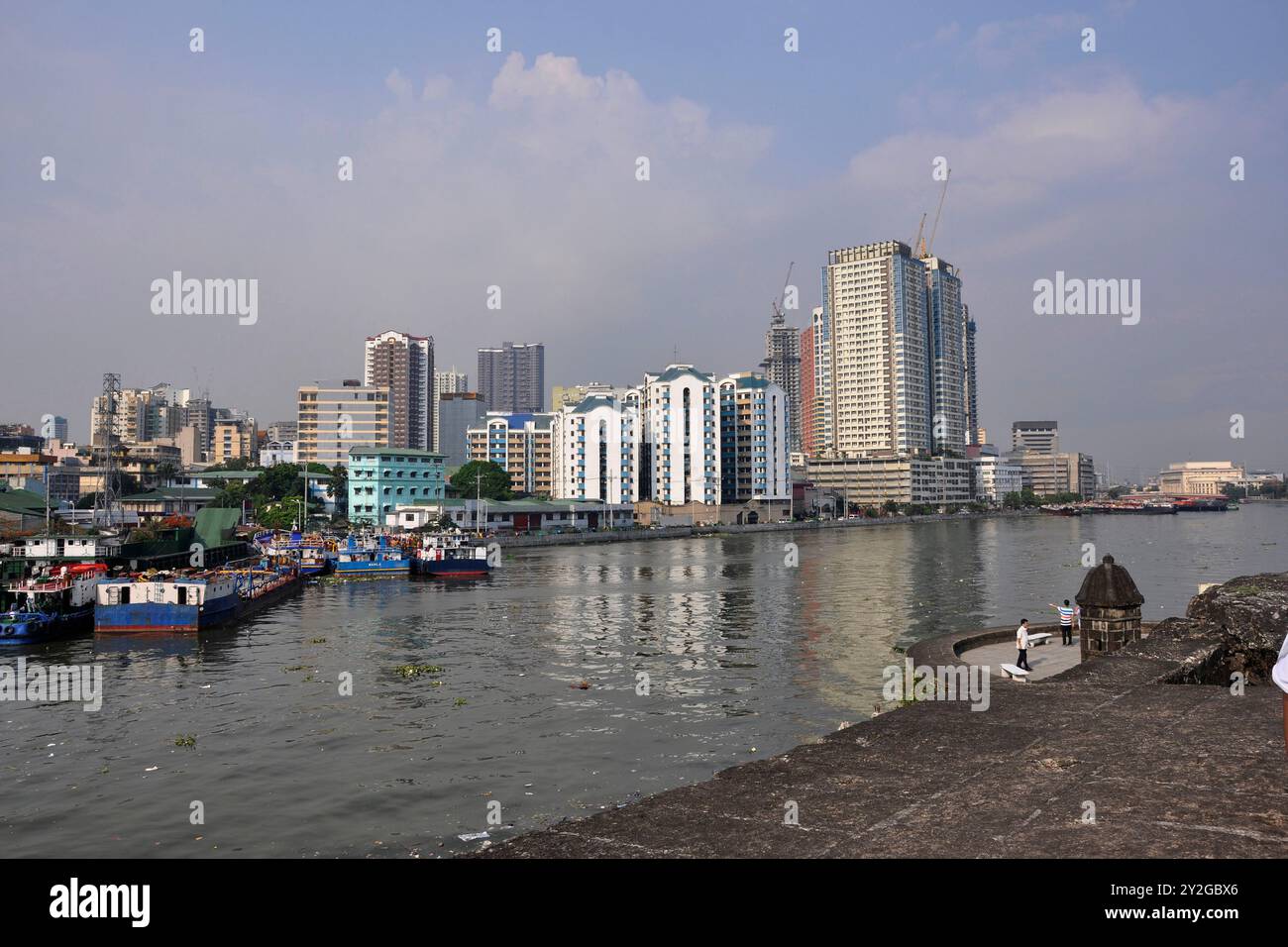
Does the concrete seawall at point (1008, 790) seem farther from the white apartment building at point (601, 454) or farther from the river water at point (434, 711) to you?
the white apartment building at point (601, 454)

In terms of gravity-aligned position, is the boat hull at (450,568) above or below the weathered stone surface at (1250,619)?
below

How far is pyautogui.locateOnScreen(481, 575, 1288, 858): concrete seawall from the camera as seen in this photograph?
9070mm

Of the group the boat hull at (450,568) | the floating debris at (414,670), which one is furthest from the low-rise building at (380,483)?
the floating debris at (414,670)

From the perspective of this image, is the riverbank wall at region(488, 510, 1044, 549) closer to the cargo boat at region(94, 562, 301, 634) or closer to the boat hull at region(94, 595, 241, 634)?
the cargo boat at region(94, 562, 301, 634)

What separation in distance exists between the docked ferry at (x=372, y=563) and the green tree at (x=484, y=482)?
270 ft

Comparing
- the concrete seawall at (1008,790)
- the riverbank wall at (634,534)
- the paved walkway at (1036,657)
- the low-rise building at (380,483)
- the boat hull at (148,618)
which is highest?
the low-rise building at (380,483)

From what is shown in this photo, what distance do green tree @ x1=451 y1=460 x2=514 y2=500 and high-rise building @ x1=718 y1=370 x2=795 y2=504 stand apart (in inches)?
1769

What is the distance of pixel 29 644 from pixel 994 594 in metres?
58.5

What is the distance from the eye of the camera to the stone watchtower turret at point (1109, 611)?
23.3 meters
